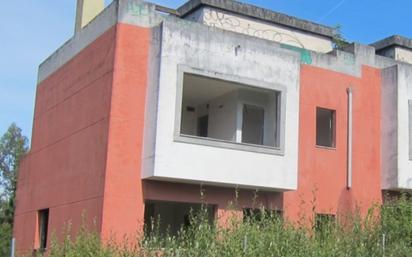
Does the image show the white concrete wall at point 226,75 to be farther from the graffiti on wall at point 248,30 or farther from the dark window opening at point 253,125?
the dark window opening at point 253,125

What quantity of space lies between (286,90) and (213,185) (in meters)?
3.66

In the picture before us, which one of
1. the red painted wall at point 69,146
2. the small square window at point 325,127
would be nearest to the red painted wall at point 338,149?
the small square window at point 325,127

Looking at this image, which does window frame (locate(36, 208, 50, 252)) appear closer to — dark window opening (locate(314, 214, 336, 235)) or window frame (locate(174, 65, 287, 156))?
window frame (locate(174, 65, 287, 156))

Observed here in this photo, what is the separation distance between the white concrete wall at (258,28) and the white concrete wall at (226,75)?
286 cm

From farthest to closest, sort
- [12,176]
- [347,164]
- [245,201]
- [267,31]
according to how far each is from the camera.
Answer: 1. [12,176]
2. [267,31]
3. [347,164]
4. [245,201]

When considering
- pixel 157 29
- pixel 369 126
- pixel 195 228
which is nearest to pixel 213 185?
pixel 157 29

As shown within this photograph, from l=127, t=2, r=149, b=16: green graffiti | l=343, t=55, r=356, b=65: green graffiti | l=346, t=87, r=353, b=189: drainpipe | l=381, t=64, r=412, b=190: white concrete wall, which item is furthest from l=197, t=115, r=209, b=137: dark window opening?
l=381, t=64, r=412, b=190: white concrete wall

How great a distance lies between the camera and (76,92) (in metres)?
21.1

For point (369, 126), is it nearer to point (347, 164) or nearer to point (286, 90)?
point (347, 164)

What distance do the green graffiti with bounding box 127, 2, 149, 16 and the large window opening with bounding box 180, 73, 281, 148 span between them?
87.5 inches

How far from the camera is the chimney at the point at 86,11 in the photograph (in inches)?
901

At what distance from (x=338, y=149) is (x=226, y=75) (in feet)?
16.0

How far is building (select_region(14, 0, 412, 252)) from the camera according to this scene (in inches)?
719

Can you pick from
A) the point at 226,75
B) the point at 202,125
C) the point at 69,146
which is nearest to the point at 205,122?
the point at 202,125
